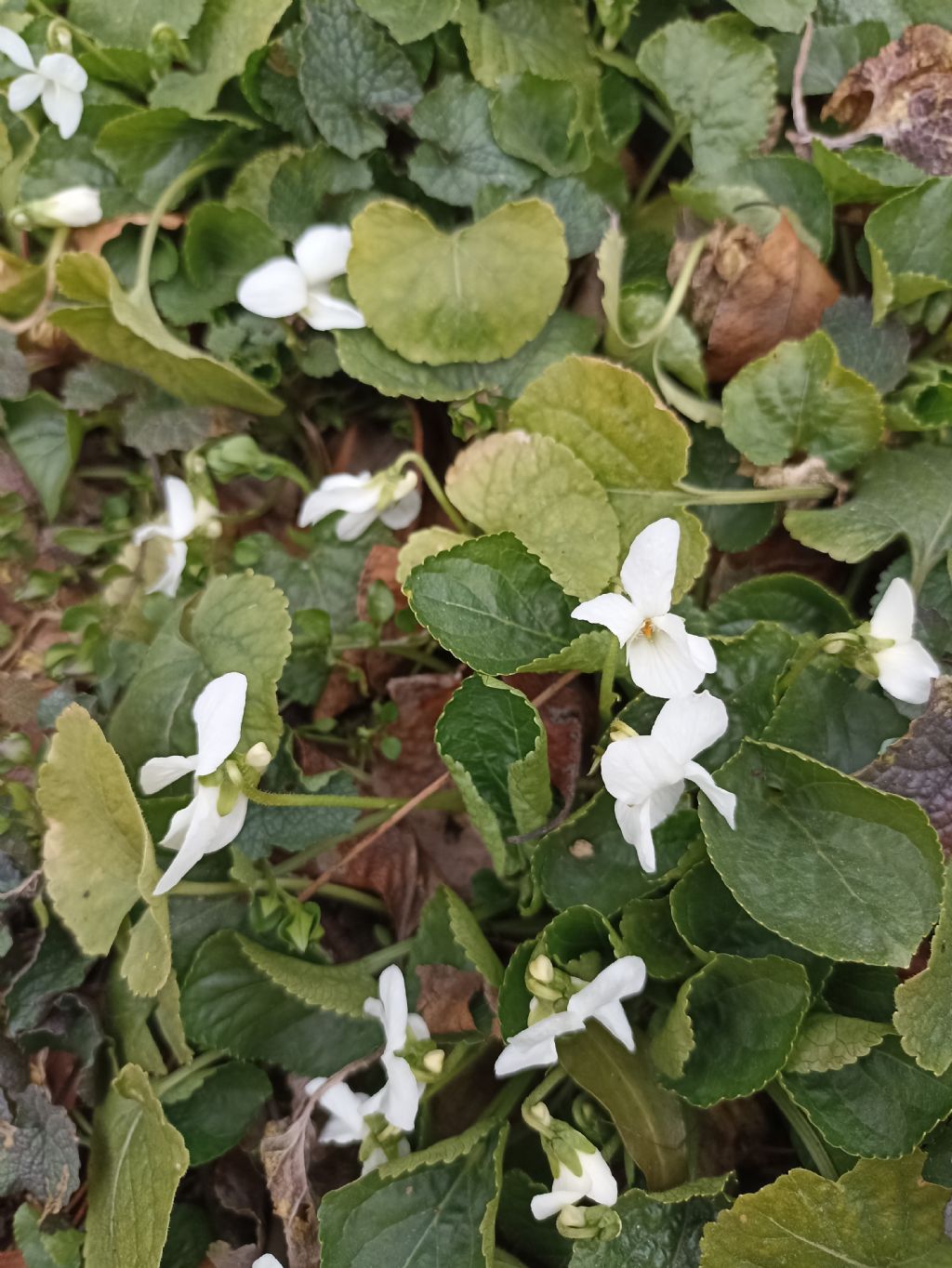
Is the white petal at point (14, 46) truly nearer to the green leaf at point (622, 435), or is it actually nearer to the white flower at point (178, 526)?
the white flower at point (178, 526)

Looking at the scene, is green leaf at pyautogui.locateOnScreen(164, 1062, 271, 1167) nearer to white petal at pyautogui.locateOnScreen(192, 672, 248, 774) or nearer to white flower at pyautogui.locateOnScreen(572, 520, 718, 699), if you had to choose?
white petal at pyautogui.locateOnScreen(192, 672, 248, 774)

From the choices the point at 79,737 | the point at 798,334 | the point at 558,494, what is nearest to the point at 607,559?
the point at 558,494

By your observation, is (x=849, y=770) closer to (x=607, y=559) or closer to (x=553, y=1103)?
(x=607, y=559)

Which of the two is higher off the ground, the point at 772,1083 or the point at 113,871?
the point at 113,871

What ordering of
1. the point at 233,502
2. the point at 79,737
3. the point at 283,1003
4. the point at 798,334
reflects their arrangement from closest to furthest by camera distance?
the point at 79,737
the point at 283,1003
the point at 798,334
the point at 233,502

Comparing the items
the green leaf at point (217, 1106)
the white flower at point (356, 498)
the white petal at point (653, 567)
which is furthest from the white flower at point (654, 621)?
the green leaf at point (217, 1106)

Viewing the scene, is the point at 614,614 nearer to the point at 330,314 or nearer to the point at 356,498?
the point at 356,498

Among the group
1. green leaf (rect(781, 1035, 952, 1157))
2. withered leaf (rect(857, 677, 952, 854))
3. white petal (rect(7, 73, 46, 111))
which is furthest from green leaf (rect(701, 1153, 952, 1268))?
white petal (rect(7, 73, 46, 111))
